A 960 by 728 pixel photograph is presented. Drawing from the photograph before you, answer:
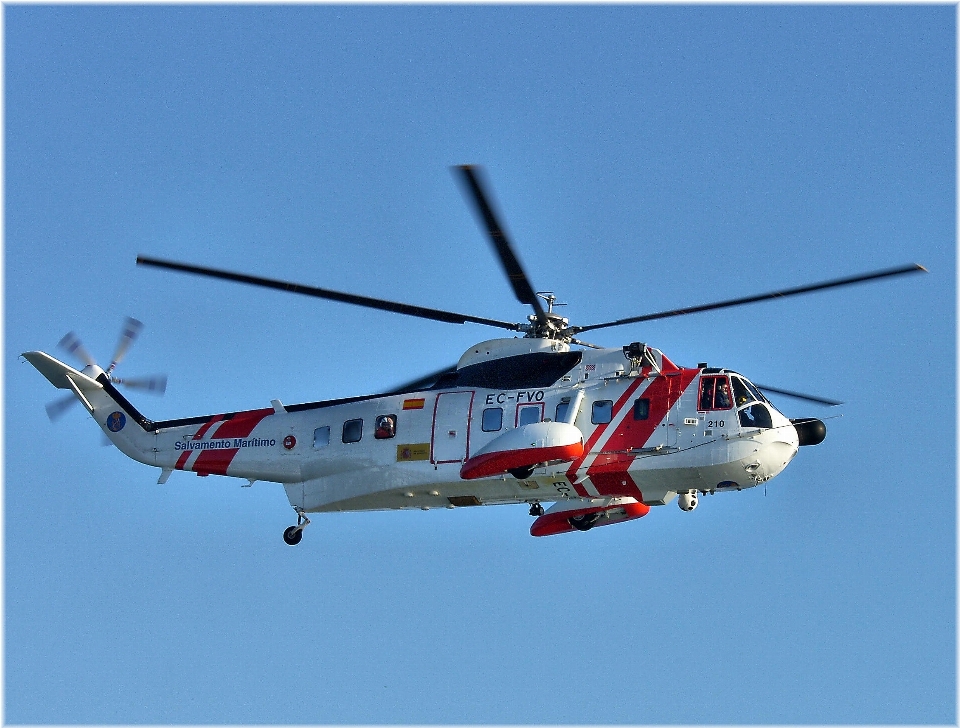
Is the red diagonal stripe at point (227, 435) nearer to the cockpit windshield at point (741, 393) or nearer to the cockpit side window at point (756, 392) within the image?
the cockpit windshield at point (741, 393)

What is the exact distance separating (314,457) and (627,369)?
6174mm

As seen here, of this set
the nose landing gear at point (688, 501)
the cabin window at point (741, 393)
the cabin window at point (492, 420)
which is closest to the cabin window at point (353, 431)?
the cabin window at point (492, 420)

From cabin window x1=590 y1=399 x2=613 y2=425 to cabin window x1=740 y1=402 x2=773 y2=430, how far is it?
2.23 metres

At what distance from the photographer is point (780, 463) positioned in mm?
21000

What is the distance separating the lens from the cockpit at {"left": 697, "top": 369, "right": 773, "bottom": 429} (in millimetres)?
21062

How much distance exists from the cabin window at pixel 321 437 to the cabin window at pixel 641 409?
5.93 meters

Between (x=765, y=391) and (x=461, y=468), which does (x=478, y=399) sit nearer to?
(x=461, y=468)

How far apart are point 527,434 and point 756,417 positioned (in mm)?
3876

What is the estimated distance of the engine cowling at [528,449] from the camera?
20.5 meters

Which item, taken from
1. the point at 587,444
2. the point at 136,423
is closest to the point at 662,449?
the point at 587,444

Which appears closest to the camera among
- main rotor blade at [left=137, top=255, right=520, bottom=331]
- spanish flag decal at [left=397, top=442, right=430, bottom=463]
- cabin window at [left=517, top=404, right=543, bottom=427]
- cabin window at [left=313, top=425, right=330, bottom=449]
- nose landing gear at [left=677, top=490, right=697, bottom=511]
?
main rotor blade at [left=137, top=255, right=520, bottom=331]

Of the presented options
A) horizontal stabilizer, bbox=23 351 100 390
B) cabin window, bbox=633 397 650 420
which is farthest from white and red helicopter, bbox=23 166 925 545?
horizontal stabilizer, bbox=23 351 100 390

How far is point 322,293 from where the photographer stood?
67.7 ft

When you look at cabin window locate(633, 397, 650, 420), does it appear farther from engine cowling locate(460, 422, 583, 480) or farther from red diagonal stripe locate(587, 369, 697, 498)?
engine cowling locate(460, 422, 583, 480)
